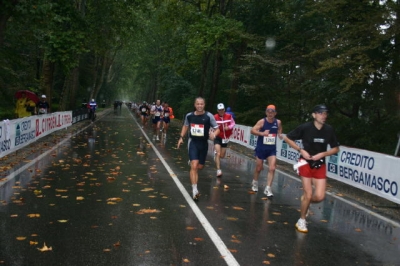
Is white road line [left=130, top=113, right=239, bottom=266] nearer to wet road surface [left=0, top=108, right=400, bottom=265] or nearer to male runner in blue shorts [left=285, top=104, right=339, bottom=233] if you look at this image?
wet road surface [left=0, top=108, right=400, bottom=265]

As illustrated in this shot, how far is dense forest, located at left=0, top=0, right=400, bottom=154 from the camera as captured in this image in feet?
51.1

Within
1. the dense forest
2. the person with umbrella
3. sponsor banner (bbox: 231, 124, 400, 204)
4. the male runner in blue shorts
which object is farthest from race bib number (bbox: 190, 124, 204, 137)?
the person with umbrella

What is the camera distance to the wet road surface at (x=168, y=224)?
5070 millimetres

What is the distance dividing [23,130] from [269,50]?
17.5 metres

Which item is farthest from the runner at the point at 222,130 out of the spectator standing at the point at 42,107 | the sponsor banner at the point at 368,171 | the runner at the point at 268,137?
the spectator standing at the point at 42,107

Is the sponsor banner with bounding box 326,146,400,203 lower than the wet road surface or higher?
higher

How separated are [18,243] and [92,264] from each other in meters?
1.24

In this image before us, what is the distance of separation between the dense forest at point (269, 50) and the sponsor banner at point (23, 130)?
3.09 m

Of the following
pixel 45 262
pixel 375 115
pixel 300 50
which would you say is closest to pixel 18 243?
pixel 45 262

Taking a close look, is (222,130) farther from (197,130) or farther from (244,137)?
(244,137)

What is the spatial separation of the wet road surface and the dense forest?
23.7 feet

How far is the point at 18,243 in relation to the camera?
5230 mm

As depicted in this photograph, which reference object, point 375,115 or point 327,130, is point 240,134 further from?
point 327,130

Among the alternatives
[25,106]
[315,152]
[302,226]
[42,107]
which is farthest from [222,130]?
[42,107]
